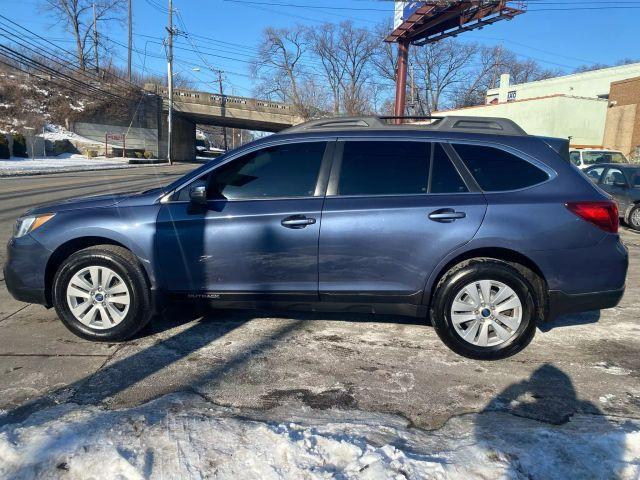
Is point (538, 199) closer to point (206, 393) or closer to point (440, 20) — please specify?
point (206, 393)

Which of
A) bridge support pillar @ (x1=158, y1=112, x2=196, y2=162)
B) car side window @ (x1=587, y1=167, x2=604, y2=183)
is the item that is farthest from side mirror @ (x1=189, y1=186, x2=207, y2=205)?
bridge support pillar @ (x1=158, y1=112, x2=196, y2=162)

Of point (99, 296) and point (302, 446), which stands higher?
point (99, 296)

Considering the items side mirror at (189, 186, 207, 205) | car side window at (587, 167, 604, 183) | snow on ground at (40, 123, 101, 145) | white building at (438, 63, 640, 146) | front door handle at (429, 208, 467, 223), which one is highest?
white building at (438, 63, 640, 146)

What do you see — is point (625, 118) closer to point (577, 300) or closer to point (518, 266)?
point (577, 300)

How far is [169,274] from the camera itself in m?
3.88

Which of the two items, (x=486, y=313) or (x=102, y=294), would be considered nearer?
(x=486, y=313)

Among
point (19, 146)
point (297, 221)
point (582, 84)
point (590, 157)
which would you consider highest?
point (582, 84)

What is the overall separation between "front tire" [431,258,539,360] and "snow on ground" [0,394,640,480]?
822mm

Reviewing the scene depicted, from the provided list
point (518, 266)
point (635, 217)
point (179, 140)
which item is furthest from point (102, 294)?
point (179, 140)

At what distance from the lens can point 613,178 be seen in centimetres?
1148

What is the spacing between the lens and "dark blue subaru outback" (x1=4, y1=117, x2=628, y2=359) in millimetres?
3617

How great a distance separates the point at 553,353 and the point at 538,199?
4.17 ft

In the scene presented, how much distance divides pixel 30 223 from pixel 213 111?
178 feet

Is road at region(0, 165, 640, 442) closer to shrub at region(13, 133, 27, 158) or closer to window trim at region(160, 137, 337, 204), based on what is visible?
window trim at region(160, 137, 337, 204)
